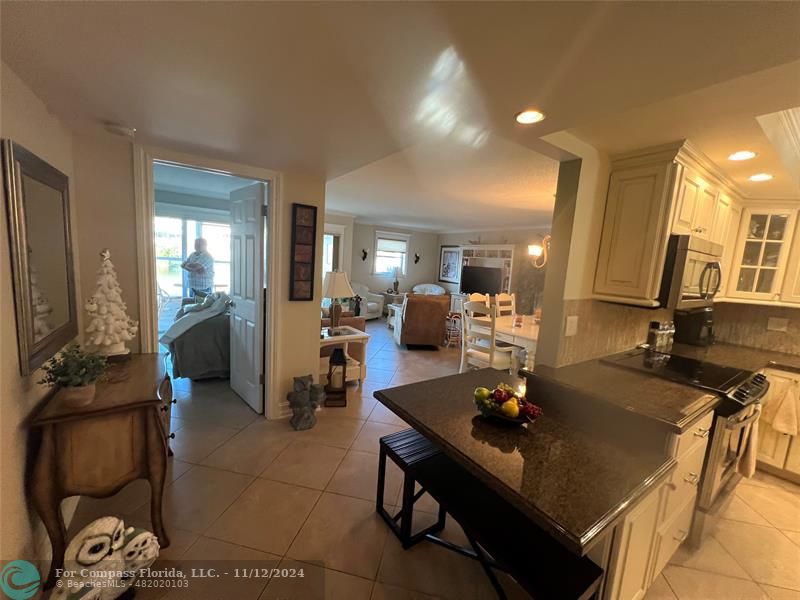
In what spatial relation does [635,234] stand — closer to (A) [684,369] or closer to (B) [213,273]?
(A) [684,369]

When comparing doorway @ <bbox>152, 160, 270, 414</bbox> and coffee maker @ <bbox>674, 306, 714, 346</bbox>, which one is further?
doorway @ <bbox>152, 160, 270, 414</bbox>

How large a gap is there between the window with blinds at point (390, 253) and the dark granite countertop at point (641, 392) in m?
6.40

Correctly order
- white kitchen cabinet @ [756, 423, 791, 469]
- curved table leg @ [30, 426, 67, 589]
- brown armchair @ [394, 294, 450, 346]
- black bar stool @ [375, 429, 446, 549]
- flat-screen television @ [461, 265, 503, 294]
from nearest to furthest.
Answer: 1. curved table leg @ [30, 426, 67, 589]
2. black bar stool @ [375, 429, 446, 549]
3. white kitchen cabinet @ [756, 423, 791, 469]
4. brown armchair @ [394, 294, 450, 346]
5. flat-screen television @ [461, 265, 503, 294]

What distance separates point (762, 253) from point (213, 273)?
678 cm

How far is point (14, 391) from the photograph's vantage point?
46.8 inches

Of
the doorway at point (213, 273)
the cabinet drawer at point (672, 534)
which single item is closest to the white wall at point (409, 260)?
the doorway at point (213, 273)

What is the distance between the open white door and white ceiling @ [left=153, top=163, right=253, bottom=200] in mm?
555

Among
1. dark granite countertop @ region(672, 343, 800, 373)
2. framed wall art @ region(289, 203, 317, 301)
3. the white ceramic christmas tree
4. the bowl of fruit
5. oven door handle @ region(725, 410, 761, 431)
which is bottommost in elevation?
oven door handle @ region(725, 410, 761, 431)

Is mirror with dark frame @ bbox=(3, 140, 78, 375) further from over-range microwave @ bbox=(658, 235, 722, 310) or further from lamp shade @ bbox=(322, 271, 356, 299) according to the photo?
over-range microwave @ bbox=(658, 235, 722, 310)

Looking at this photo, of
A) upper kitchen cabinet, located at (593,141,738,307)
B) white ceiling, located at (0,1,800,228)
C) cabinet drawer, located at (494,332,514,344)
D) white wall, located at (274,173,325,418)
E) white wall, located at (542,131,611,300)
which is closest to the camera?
white ceiling, located at (0,1,800,228)

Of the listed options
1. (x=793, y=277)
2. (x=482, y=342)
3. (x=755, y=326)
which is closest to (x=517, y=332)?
(x=482, y=342)

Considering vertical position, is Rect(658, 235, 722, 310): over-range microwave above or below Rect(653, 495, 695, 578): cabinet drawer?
above

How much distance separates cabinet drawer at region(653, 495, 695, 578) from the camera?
1.42 m

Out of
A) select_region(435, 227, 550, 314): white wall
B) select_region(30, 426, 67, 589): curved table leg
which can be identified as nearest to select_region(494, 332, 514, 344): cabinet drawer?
select_region(30, 426, 67, 589): curved table leg
